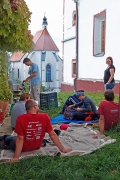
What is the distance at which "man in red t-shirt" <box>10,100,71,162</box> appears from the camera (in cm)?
480

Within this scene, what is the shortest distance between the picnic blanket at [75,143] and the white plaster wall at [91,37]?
28.9 ft

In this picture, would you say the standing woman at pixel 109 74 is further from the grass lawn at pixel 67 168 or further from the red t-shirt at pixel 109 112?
the grass lawn at pixel 67 168

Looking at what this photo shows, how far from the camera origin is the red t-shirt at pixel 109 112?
6.57 metres

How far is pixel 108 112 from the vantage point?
666 cm

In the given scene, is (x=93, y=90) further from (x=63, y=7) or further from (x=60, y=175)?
(x=60, y=175)

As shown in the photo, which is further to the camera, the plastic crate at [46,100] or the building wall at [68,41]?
the building wall at [68,41]

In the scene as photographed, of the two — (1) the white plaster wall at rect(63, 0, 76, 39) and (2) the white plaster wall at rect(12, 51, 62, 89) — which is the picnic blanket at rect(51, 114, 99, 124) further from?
(2) the white plaster wall at rect(12, 51, 62, 89)

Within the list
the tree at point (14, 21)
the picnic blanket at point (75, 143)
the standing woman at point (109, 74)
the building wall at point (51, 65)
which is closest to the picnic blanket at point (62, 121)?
the picnic blanket at point (75, 143)

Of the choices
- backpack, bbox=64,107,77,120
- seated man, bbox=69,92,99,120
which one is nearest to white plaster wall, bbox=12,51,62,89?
backpack, bbox=64,107,77,120

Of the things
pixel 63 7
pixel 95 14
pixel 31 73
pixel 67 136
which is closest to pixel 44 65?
pixel 63 7

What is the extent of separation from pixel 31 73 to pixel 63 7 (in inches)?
675

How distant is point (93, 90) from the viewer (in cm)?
1848

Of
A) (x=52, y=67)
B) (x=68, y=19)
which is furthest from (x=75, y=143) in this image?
(x=52, y=67)

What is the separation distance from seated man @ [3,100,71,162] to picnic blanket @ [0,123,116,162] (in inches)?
5.3
